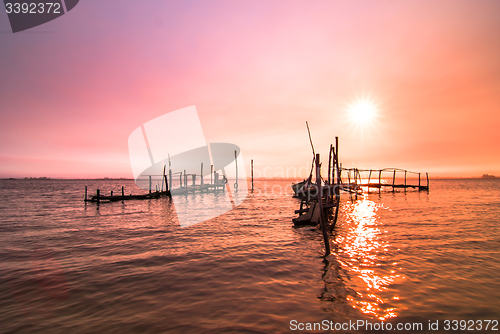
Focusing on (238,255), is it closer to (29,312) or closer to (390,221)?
(29,312)

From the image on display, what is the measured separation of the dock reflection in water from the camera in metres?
5.21

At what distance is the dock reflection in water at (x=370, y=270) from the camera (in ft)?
17.1

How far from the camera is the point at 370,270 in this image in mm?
7340

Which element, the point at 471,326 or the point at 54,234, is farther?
the point at 54,234

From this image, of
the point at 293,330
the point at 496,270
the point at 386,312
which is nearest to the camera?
the point at 293,330

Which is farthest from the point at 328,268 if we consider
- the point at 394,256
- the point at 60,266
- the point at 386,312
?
the point at 60,266

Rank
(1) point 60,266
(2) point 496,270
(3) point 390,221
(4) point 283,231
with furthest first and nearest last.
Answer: (3) point 390,221
(4) point 283,231
(1) point 60,266
(2) point 496,270

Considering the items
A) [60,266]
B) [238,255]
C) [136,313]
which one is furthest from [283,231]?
[60,266]

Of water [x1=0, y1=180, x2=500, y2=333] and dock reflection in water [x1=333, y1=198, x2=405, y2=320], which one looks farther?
dock reflection in water [x1=333, y1=198, x2=405, y2=320]

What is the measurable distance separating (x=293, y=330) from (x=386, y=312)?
7.31 feet

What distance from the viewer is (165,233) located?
13.5m

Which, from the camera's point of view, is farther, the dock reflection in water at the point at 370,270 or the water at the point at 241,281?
the dock reflection in water at the point at 370,270

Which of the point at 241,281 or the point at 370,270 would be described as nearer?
the point at 241,281

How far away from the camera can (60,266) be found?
8.26 metres
